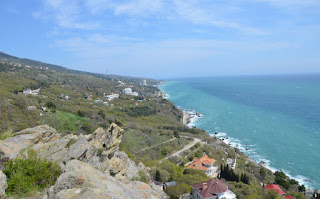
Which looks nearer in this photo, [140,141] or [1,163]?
[1,163]

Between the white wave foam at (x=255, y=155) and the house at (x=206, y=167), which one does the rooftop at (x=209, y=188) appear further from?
the white wave foam at (x=255, y=155)

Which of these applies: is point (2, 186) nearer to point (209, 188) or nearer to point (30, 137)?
point (30, 137)

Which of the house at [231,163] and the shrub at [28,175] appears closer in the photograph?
the shrub at [28,175]

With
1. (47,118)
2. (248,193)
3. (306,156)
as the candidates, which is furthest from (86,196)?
(306,156)

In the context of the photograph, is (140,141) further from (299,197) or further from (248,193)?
(299,197)

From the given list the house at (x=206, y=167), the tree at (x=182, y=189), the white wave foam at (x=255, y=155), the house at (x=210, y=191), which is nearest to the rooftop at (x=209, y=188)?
the house at (x=210, y=191)
